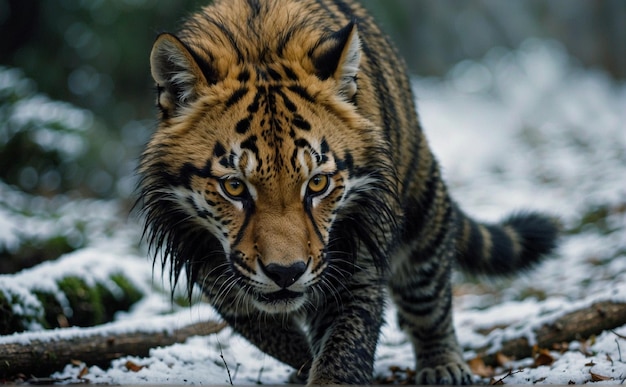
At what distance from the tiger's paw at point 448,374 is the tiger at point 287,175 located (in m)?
0.01

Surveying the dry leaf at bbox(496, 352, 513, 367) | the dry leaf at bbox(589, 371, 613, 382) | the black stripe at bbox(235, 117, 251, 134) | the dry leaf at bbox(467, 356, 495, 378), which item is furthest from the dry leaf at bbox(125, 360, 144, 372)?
the dry leaf at bbox(589, 371, 613, 382)

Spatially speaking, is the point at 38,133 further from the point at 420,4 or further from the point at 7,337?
the point at 420,4

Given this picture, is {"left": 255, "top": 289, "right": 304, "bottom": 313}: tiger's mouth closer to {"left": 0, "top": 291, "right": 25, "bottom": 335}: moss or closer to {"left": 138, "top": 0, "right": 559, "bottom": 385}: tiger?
{"left": 138, "top": 0, "right": 559, "bottom": 385}: tiger

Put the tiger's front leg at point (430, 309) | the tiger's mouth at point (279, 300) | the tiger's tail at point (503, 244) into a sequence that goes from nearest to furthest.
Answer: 1. the tiger's mouth at point (279, 300)
2. the tiger's front leg at point (430, 309)
3. the tiger's tail at point (503, 244)

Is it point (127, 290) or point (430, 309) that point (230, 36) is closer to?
point (430, 309)

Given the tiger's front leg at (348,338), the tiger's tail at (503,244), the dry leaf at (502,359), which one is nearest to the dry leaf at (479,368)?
the dry leaf at (502,359)

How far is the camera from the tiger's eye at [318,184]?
3.77m

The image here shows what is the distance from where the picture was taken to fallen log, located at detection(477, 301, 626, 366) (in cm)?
509

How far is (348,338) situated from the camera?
4.18 metres

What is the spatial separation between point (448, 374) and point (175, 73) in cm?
305

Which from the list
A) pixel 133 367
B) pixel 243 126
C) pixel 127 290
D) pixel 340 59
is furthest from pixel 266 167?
pixel 127 290

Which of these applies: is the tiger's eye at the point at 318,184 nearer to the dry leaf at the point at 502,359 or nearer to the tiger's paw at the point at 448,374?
the tiger's paw at the point at 448,374

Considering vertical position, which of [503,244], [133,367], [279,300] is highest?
[503,244]

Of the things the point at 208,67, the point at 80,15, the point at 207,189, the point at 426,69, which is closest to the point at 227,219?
the point at 207,189
